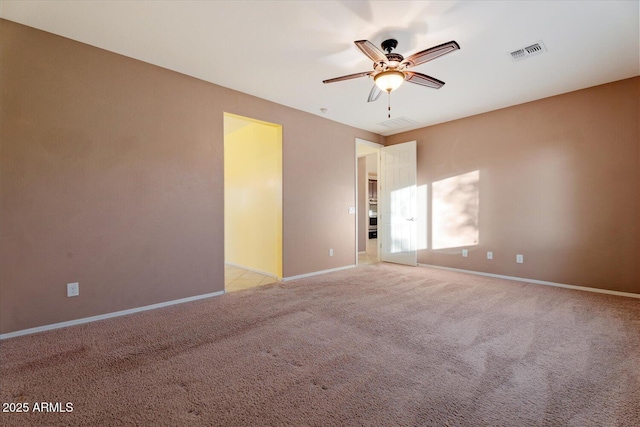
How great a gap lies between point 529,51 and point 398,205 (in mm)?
3355

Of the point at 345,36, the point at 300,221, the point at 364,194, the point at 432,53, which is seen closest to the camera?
the point at 432,53

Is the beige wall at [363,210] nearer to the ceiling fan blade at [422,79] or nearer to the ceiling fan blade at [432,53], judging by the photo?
the ceiling fan blade at [422,79]

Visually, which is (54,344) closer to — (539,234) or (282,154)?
(282,154)

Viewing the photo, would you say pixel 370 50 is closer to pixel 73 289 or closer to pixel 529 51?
pixel 529 51

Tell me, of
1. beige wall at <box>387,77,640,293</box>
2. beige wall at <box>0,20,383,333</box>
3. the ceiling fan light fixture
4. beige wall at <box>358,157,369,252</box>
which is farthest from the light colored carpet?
beige wall at <box>358,157,369,252</box>

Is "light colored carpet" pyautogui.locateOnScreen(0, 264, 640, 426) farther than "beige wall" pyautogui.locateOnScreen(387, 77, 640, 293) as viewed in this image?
No

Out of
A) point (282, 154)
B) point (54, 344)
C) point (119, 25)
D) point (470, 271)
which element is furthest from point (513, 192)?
point (54, 344)

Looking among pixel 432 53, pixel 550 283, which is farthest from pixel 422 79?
pixel 550 283

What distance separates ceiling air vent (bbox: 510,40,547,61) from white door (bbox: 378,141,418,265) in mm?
2575

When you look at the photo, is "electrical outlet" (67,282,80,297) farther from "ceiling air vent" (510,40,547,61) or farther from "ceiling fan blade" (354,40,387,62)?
"ceiling air vent" (510,40,547,61)

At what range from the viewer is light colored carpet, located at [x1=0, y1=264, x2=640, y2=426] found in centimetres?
153

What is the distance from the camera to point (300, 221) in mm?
4672

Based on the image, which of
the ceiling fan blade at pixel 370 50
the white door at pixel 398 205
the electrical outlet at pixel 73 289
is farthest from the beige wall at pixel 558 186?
the electrical outlet at pixel 73 289

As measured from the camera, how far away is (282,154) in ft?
14.6
